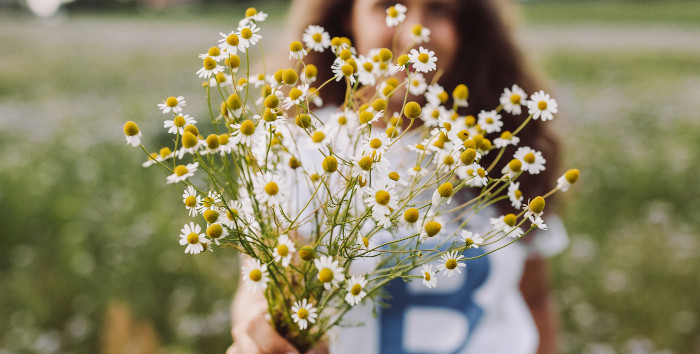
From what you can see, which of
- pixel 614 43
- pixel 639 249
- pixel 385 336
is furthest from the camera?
pixel 614 43

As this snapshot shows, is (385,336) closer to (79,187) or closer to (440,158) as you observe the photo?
(440,158)

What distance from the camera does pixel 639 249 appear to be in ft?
7.71

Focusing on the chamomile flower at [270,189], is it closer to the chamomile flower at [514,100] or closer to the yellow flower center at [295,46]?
the yellow flower center at [295,46]

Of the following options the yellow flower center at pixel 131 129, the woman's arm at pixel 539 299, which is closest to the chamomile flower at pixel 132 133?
the yellow flower center at pixel 131 129

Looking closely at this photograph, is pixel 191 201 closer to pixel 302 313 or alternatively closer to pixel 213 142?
pixel 213 142

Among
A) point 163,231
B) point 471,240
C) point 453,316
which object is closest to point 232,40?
point 471,240

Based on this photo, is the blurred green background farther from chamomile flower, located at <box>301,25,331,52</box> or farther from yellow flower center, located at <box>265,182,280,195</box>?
yellow flower center, located at <box>265,182,280,195</box>

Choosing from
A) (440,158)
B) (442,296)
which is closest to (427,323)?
(442,296)

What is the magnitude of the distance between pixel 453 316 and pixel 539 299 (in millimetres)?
420

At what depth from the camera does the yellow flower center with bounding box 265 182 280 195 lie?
0.51 metres

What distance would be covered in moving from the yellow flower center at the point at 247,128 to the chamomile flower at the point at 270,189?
46 millimetres

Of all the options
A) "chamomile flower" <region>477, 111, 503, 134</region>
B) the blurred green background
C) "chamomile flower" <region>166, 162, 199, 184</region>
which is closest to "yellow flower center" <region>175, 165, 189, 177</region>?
"chamomile flower" <region>166, 162, 199, 184</region>

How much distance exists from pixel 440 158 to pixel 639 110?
14.8ft

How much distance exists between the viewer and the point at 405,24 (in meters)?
1.11
